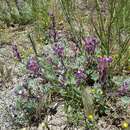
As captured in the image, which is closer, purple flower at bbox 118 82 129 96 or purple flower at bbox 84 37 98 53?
purple flower at bbox 118 82 129 96

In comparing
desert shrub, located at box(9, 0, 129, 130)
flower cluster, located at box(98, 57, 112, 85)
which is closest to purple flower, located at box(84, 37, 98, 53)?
desert shrub, located at box(9, 0, 129, 130)

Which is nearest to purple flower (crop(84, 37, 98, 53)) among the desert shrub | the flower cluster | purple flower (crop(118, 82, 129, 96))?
the desert shrub

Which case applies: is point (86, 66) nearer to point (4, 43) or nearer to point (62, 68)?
point (62, 68)

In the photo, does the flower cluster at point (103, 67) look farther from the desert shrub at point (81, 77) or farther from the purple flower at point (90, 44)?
the purple flower at point (90, 44)

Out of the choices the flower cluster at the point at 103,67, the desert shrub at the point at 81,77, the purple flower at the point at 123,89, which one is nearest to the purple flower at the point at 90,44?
the desert shrub at the point at 81,77

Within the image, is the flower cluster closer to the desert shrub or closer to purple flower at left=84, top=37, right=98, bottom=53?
the desert shrub

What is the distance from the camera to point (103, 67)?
2379 mm

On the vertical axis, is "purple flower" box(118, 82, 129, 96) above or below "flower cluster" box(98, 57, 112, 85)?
below

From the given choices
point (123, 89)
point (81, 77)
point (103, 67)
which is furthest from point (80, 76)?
point (123, 89)

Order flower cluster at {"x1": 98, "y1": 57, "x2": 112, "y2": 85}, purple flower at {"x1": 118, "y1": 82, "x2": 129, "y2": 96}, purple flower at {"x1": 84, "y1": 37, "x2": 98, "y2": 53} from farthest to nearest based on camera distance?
purple flower at {"x1": 84, "y1": 37, "x2": 98, "y2": 53}, purple flower at {"x1": 118, "y1": 82, "x2": 129, "y2": 96}, flower cluster at {"x1": 98, "y1": 57, "x2": 112, "y2": 85}

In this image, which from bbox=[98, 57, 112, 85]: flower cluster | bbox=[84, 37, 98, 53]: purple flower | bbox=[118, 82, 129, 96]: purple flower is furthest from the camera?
bbox=[84, 37, 98, 53]: purple flower

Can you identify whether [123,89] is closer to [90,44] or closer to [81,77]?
[81,77]

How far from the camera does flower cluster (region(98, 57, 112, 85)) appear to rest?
234 cm

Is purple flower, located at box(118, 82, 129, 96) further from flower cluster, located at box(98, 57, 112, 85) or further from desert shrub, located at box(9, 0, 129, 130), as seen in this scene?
flower cluster, located at box(98, 57, 112, 85)
